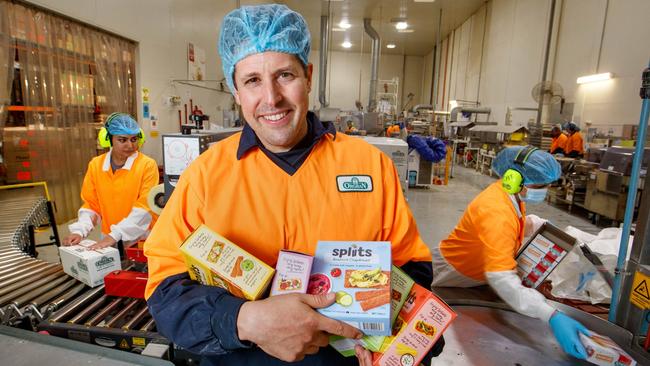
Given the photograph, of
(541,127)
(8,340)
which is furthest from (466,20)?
(8,340)

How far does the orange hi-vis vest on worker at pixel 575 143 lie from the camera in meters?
5.38

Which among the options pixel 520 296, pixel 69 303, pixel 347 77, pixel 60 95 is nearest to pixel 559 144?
pixel 520 296

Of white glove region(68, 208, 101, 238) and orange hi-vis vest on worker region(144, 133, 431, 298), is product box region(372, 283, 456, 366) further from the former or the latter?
white glove region(68, 208, 101, 238)

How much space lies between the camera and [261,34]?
88cm

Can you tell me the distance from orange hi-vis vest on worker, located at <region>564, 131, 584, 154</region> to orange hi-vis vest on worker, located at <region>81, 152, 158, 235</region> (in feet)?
19.5

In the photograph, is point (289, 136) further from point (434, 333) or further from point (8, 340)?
point (8, 340)

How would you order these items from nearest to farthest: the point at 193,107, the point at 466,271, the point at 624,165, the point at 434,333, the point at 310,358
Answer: the point at 434,333 < the point at 310,358 < the point at 466,271 < the point at 624,165 < the point at 193,107

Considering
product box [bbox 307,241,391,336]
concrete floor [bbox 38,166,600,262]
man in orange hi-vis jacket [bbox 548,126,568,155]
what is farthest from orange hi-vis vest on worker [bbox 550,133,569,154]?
product box [bbox 307,241,391,336]

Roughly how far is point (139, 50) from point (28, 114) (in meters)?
1.79

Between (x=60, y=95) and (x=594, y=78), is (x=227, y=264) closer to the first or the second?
(x=60, y=95)

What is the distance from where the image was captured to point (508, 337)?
1240mm

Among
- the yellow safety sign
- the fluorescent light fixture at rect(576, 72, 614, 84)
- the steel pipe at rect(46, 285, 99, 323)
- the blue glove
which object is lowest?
the blue glove

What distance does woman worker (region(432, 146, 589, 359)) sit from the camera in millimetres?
1349

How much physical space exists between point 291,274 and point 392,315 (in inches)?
8.8
